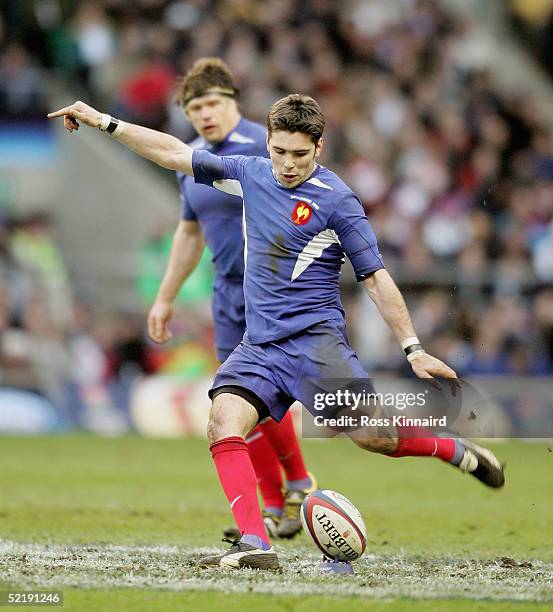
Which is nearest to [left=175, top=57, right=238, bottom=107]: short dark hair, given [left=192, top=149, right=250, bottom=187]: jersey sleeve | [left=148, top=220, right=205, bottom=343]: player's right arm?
[left=148, top=220, right=205, bottom=343]: player's right arm

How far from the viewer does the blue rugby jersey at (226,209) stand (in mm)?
8609

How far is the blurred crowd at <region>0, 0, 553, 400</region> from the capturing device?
17469 mm

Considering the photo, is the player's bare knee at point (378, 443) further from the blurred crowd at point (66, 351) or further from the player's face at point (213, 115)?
the blurred crowd at point (66, 351)

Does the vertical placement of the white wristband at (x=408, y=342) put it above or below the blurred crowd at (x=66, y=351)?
above

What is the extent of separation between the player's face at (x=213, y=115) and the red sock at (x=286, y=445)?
Answer: 1881 mm

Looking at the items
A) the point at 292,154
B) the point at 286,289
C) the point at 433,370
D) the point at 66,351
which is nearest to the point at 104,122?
the point at 292,154

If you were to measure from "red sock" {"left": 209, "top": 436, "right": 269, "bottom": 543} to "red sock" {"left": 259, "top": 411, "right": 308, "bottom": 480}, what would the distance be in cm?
176

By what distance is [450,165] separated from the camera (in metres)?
19.8

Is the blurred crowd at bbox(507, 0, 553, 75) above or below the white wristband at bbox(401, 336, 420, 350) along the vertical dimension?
above

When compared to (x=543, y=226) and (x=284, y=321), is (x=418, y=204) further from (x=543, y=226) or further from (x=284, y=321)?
(x=284, y=321)

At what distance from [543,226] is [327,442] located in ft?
14.5

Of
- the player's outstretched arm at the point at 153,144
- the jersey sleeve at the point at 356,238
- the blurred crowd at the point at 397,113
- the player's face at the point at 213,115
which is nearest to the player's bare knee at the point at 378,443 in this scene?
the jersey sleeve at the point at 356,238

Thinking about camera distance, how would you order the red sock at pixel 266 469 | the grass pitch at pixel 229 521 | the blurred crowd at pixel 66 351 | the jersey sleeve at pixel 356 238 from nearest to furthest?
the grass pitch at pixel 229 521 < the jersey sleeve at pixel 356 238 < the red sock at pixel 266 469 < the blurred crowd at pixel 66 351

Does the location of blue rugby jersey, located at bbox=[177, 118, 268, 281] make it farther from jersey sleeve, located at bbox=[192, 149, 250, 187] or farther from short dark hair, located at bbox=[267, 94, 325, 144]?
short dark hair, located at bbox=[267, 94, 325, 144]
